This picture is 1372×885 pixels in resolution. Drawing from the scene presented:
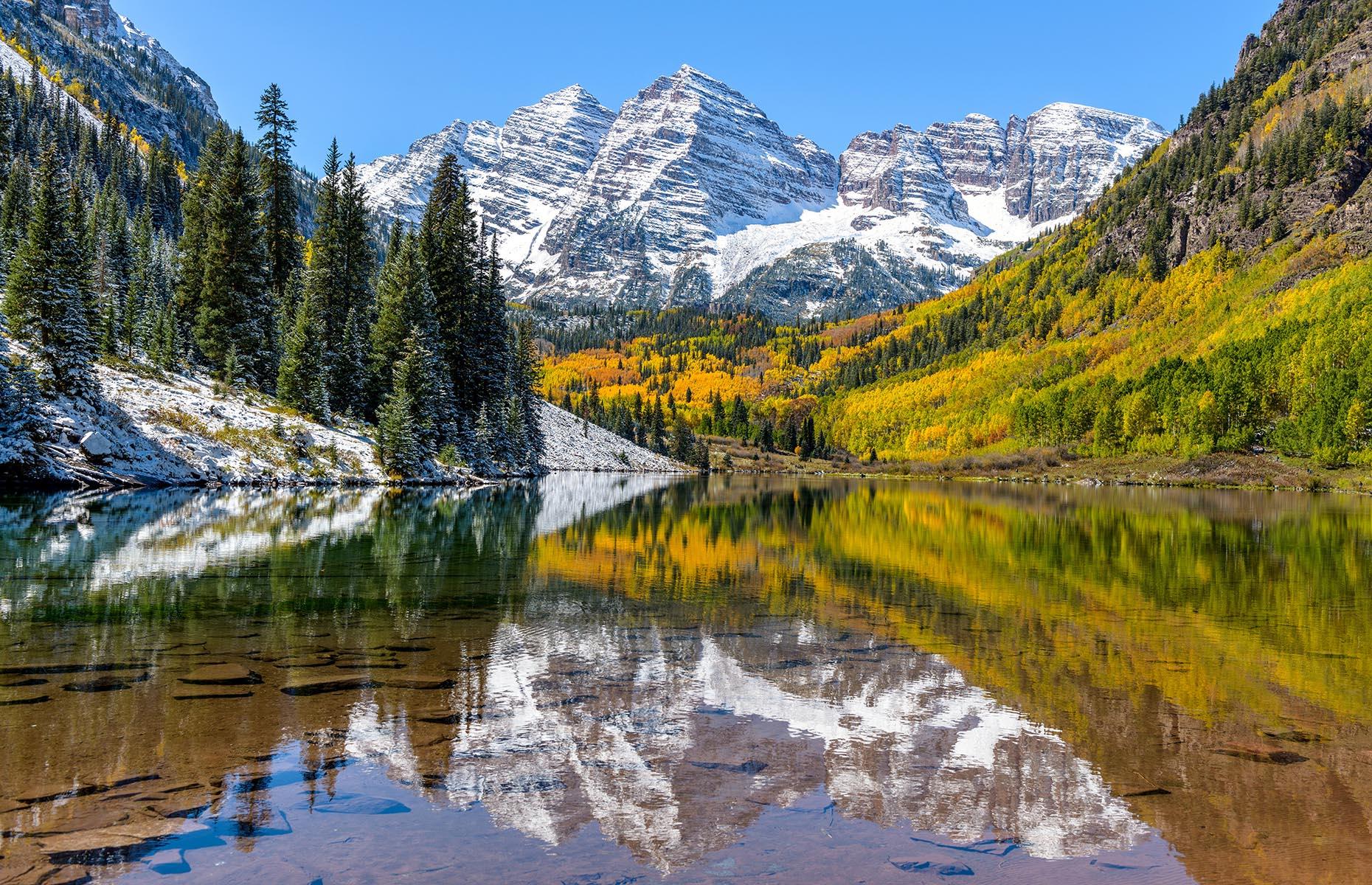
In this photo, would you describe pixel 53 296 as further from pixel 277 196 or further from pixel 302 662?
pixel 302 662

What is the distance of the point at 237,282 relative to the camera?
238 ft

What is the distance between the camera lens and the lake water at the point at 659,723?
7949mm

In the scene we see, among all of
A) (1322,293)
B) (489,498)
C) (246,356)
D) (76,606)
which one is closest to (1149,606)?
Answer: (76,606)

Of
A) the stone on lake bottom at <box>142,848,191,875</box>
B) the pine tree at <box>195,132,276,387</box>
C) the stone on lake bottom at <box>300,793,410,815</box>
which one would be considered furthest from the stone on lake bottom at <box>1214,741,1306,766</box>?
the pine tree at <box>195,132,276,387</box>

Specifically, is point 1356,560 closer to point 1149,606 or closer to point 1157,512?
point 1149,606

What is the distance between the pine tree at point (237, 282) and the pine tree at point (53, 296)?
14.0 metres

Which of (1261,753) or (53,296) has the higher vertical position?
(53,296)

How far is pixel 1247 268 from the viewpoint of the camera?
186m

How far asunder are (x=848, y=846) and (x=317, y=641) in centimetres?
1113

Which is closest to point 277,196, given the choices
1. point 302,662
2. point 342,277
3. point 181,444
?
point 342,277

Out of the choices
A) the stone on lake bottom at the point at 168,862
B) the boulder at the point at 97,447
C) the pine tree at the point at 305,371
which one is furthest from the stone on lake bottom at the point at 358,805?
the pine tree at the point at 305,371

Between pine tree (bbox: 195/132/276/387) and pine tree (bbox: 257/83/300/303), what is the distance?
305 centimetres

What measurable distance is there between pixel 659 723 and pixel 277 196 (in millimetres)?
82510

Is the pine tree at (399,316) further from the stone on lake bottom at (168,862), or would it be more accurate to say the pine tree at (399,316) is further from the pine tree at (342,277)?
the stone on lake bottom at (168,862)
